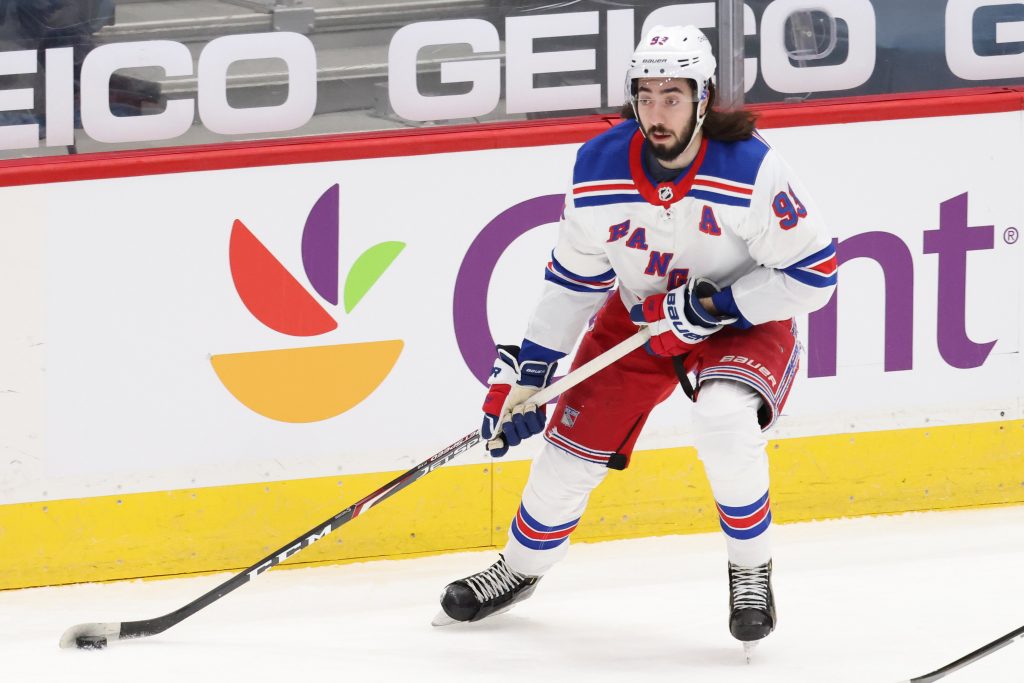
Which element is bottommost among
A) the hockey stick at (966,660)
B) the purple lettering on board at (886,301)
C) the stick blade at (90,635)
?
the stick blade at (90,635)

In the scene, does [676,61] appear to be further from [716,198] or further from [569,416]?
[569,416]

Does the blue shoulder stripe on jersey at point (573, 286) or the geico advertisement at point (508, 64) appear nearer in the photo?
the blue shoulder stripe on jersey at point (573, 286)

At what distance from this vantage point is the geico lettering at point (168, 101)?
11.6 ft


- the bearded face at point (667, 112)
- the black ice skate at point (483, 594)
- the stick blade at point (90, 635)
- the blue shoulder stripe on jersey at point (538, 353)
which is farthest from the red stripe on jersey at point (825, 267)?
the stick blade at point (90, 635)

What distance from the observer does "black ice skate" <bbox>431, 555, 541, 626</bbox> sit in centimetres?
325

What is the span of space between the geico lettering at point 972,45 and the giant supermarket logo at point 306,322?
1.44 m

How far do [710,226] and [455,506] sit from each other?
1.15 metres

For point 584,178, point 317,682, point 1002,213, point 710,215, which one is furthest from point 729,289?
point 1002,213

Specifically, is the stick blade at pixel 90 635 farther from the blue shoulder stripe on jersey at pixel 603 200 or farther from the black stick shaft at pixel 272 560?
the blue shoulder stripe on jersey at pixel 603 200

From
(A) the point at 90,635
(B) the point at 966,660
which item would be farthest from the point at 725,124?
(A) the point at 90,635

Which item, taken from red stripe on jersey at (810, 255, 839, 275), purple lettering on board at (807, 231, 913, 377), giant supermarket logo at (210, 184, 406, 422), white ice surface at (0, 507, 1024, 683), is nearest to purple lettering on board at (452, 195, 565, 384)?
giant supermarket logo at (210, 184, 406, 422)

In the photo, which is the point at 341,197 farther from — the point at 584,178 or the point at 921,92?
the point at 921,92

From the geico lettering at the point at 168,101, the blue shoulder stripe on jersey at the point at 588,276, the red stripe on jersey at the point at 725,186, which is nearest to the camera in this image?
the red stripe on jersey at the point at 725,186

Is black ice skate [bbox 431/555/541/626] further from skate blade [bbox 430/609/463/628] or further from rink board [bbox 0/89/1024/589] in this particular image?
rink board [bbox 0/89/1024/589]
